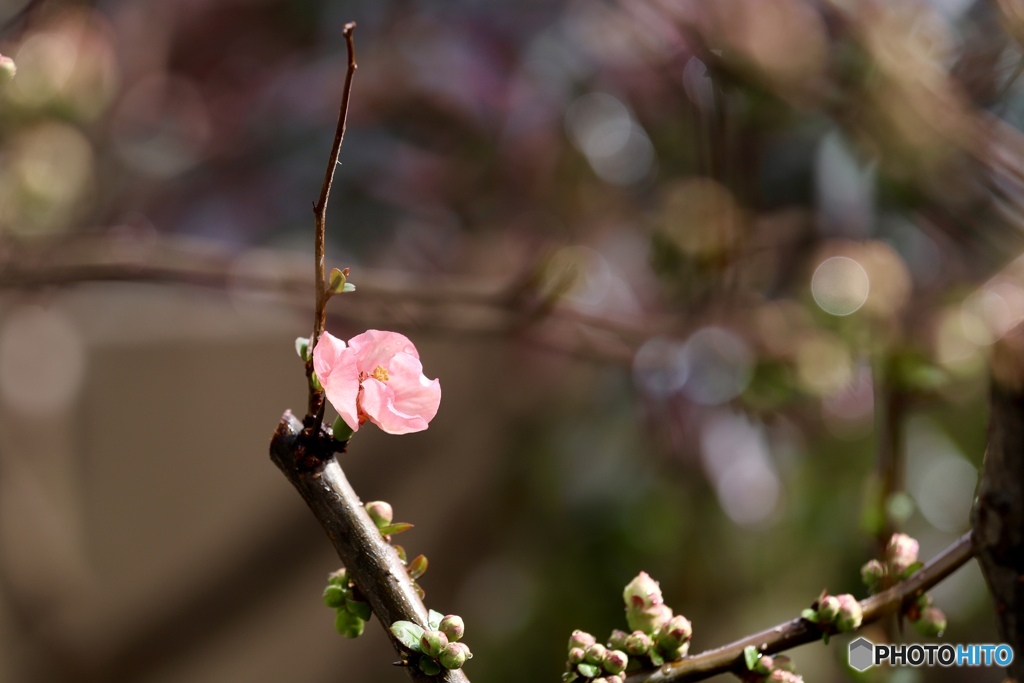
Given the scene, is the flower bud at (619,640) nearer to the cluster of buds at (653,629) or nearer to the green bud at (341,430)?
the cluster of buds at (653,629)

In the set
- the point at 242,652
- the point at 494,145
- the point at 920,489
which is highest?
the point at 494,145

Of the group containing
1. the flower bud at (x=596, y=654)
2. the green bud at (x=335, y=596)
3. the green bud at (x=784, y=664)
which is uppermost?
the green bud at (x=335, y=596)

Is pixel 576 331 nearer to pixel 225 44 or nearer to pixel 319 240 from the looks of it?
pixel 319 240

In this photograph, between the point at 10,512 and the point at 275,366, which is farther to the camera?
the point at 275,366

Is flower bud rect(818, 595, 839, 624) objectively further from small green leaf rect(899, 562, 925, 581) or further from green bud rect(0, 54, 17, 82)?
green bud rect(0, 54, 17, 82)

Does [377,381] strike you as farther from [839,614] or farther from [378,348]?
[839,614]

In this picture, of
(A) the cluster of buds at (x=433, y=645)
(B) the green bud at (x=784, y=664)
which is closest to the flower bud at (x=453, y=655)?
(A) the cluster of buds at (x=433, y=645)

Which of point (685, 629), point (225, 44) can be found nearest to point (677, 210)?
point (685, 629)
